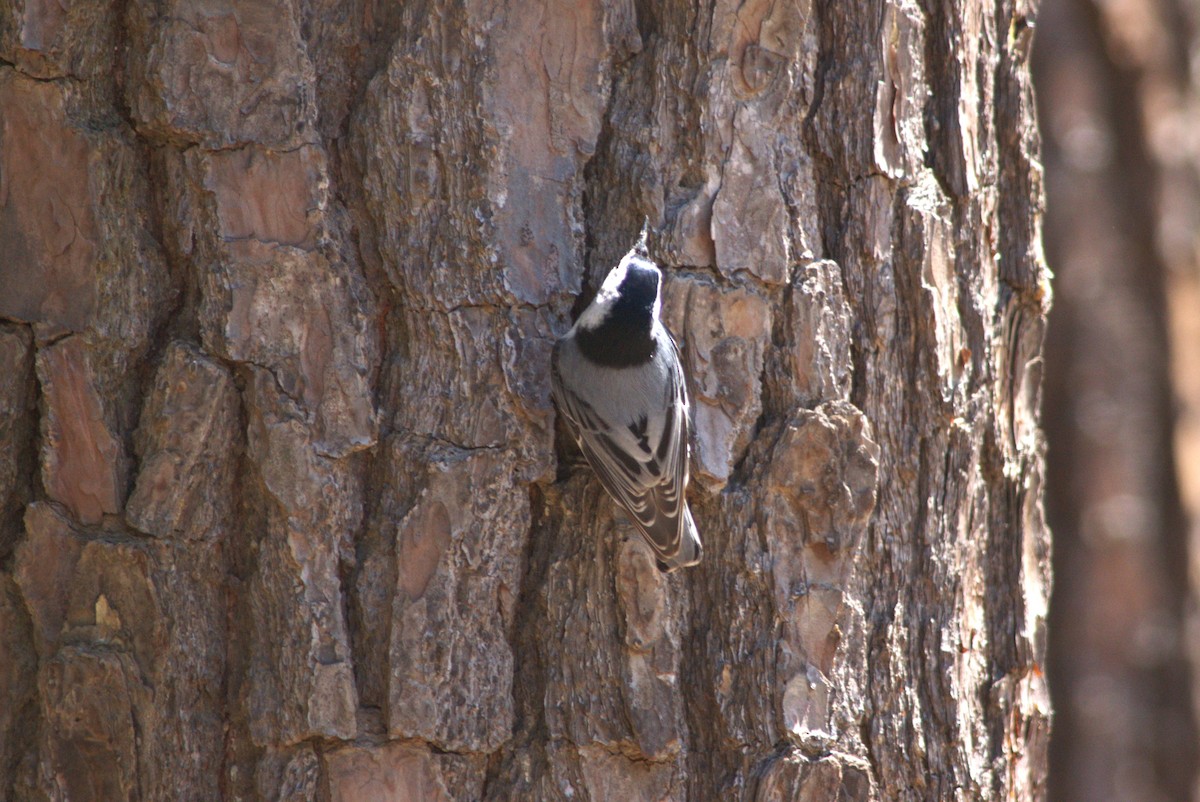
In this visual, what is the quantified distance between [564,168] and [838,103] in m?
0.59

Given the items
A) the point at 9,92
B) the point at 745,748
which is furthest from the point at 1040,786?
the point at 9,92

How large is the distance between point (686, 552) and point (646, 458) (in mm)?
308

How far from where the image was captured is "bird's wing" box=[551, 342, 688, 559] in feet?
6.78

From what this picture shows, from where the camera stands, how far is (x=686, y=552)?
2.09m

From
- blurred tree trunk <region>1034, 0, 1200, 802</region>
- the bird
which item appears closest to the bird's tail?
the bird

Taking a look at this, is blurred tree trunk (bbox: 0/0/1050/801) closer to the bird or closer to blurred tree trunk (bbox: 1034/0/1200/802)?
the bird

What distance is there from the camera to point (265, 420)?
2.02 m

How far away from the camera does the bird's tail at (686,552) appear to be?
2078 mm

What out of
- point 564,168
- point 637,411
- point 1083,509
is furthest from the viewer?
point 1083,509

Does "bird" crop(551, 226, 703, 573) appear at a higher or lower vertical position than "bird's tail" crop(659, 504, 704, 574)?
higher

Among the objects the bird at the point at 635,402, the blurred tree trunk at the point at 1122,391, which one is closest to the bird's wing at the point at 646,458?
the bird at the point at 635,402

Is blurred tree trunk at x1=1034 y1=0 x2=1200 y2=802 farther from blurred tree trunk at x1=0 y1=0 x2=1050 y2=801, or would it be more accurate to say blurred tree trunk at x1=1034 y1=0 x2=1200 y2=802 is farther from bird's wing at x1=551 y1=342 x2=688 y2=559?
bird's wing at x1=551 y1=342 x2=688 y2=559

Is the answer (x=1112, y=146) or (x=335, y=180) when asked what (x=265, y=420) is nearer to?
(x=335, y=180)

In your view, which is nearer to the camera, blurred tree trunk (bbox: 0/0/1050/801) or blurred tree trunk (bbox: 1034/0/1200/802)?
blurred tree trunk (bbox: 0/0/1050/801)
